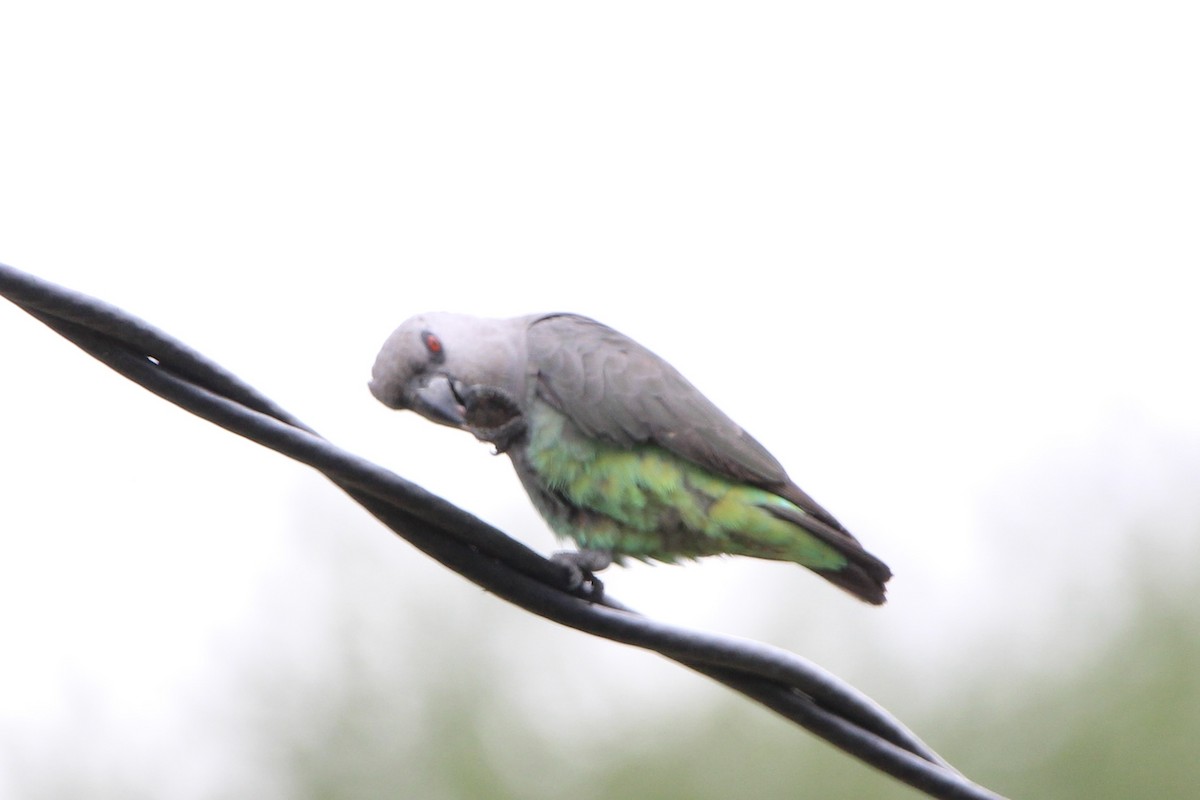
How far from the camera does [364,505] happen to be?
11.3ft

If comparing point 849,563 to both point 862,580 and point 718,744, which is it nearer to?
point 862,580

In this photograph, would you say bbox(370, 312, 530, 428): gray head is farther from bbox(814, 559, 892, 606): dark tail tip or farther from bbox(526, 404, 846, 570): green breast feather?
bbox(814, 559, 892, 606): dark tail tip

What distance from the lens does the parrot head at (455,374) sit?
17.2 ft

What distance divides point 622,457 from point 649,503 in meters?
0.21

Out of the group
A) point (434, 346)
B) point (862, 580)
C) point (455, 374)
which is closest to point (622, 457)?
point (455, 374)

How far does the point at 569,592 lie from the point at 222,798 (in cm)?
1255

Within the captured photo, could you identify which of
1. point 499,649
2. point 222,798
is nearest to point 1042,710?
point 499,649

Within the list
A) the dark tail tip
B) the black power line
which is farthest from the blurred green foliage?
the black power line

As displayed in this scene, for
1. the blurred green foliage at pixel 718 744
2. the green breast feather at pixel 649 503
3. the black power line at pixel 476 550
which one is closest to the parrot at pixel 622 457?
the green breast feather at pixel 649 503

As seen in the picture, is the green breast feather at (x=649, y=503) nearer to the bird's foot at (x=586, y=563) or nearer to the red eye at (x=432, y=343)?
the bird's foot at (x=586, y=563)

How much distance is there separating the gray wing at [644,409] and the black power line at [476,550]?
4.52 ft

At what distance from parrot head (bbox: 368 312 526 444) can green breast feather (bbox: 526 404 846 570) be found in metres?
0.27

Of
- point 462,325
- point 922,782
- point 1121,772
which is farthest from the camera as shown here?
point 1121,772

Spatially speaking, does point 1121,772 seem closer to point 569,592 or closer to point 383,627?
point 383,627
